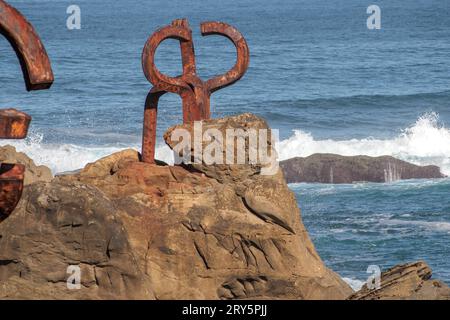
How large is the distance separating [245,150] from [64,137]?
68.2ft

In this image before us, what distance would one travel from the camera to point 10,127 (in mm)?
6207

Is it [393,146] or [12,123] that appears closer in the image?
[12,123]

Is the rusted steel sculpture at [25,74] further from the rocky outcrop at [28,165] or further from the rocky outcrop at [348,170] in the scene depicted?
the rocky outcrop at [348,170]

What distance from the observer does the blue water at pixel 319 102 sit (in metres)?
22.0

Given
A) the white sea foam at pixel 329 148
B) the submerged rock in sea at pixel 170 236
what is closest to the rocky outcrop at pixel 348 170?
the white sea foam at pixel 329 148

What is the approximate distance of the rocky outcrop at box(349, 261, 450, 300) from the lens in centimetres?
1069

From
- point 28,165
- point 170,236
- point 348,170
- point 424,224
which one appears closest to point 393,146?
point 348,170

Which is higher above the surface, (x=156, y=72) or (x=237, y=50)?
(x=237, y=50)

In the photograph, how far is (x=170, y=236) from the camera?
38.3 feet

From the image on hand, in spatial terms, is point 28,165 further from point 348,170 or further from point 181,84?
point 348,170

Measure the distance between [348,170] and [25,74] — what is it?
2045 cm

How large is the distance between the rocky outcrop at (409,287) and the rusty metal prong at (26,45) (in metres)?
5.10

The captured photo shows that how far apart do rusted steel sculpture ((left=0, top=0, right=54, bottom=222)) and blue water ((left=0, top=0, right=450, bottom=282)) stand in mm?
12087

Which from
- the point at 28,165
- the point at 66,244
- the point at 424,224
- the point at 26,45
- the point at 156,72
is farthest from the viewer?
the point at 424,224
